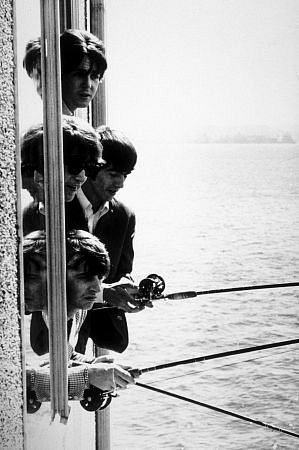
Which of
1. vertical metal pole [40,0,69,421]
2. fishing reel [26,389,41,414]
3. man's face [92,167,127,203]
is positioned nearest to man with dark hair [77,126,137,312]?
man's face [92,167,127,203]

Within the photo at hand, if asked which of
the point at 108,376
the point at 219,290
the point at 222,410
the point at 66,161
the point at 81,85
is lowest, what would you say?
the point at 222,410

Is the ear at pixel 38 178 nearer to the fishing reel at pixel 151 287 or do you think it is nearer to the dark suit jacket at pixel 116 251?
the dark suit jacket at pixel 116 251

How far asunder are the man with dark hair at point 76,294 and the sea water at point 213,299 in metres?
0.05

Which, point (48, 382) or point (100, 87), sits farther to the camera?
point (100, 87)

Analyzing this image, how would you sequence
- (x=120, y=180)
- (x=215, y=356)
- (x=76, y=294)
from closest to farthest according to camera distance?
(x=76, y=294) < (x=120, y=180) < (x=215, y=356)

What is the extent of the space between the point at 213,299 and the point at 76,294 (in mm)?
321

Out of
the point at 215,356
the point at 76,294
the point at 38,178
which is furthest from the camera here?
the point at 215,356

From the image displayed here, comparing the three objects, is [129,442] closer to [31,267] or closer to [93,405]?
[93,405]

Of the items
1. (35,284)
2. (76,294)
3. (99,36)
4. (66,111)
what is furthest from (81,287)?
(99,36)

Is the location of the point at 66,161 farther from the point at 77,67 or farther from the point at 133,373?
the point at 133,373

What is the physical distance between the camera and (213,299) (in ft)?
4.37

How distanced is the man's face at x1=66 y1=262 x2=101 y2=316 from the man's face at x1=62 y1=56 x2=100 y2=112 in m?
0.24

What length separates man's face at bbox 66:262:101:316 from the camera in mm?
1087

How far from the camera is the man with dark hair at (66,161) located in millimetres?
976
